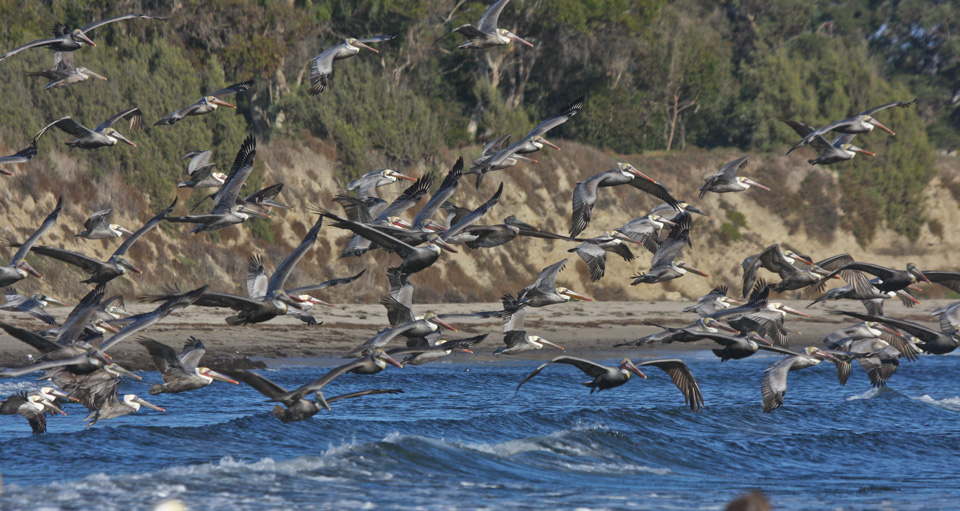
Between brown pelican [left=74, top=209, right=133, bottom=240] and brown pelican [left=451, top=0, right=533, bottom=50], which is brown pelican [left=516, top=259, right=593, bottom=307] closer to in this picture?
brown pelican [left=451, top=0, right=533, bottom=50]

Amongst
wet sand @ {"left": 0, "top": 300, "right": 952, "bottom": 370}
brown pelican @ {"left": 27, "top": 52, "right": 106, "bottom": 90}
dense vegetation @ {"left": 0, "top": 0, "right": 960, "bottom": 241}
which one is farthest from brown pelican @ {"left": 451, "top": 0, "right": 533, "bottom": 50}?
dense vegetation @ {"left": 0, "top": 0, "right": 960, "bottom": 241}

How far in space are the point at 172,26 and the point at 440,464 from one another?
120ft

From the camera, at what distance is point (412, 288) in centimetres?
1777

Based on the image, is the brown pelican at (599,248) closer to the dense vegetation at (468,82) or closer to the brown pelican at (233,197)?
the brown pelican at (233,197)

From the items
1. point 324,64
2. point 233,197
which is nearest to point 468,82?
point 324,64

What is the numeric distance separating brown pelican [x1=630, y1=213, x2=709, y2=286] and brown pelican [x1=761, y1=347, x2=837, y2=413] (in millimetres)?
2186

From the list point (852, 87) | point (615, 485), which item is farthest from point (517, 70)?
point (615, 485)

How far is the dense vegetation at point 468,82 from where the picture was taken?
1735 inches

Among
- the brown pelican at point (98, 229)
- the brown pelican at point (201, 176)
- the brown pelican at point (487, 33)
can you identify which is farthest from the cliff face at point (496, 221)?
the brown pelican at point (487, 33)

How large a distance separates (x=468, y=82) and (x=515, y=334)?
46809 millimetres

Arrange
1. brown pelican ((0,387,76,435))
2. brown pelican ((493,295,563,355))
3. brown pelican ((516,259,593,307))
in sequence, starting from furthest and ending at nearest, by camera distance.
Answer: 1. brown pelican ((493,295,563,355))
2. brown pelican ((516,259,593,307))
3. brown pelican ((0,387,76,435))

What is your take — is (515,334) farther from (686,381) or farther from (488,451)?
(488,451)

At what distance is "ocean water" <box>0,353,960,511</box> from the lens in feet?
52.9

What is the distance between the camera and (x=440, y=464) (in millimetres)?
18656
